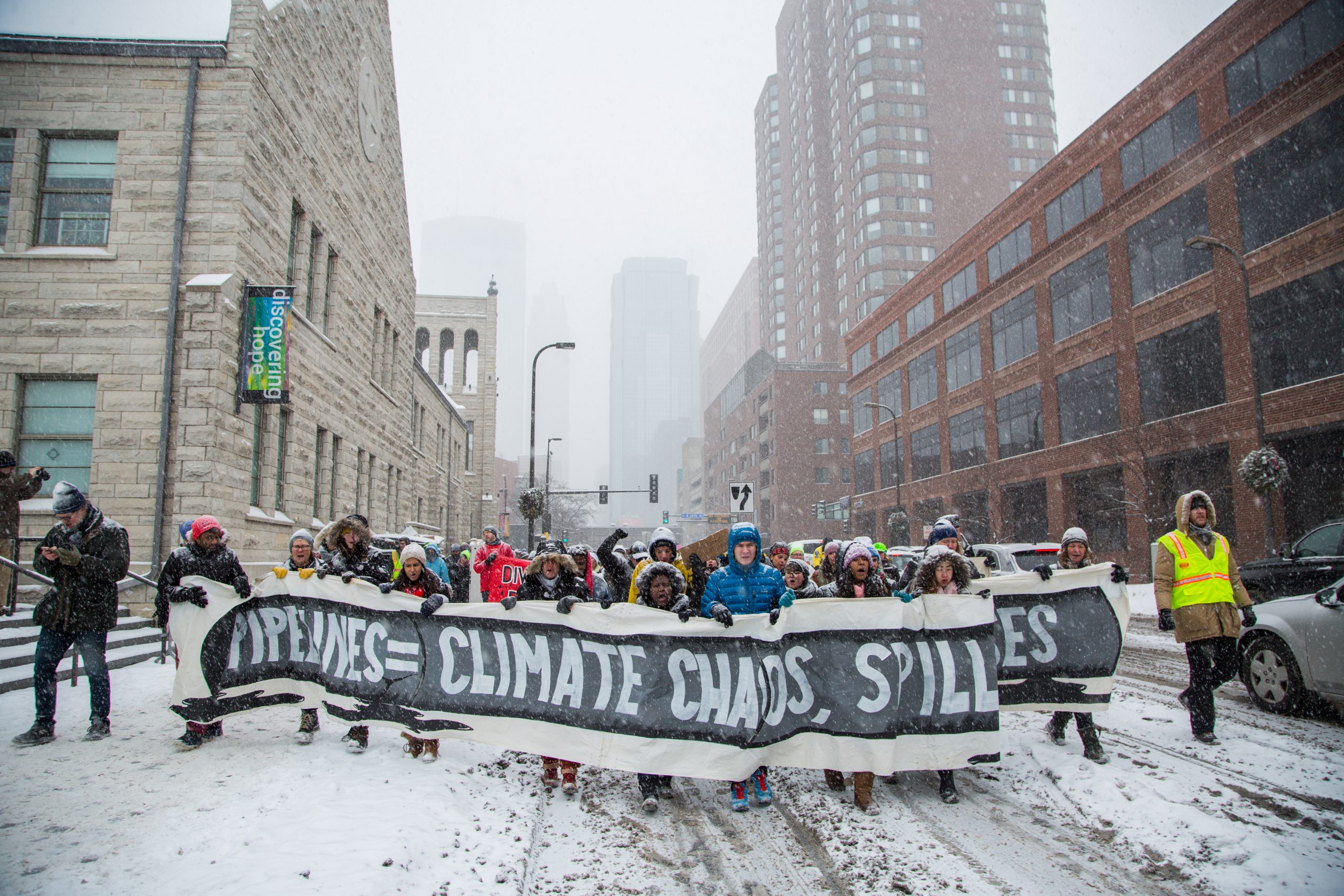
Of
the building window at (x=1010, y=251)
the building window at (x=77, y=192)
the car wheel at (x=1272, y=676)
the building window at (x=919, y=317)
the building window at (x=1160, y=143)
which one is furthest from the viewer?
the building window at (x=919, y=317)

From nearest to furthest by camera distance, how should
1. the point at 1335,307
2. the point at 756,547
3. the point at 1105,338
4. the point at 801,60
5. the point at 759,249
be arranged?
the point at 756,547, the point at 1335,307, the point at 1105,338, the point at 801,60, the point at 759,249

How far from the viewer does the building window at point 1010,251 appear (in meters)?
37.6

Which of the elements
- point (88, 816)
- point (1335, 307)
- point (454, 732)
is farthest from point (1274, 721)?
point (1335, 307)

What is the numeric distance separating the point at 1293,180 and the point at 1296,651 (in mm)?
22956

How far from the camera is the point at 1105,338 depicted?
30.8 meters

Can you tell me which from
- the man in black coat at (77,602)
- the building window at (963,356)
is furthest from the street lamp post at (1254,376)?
the man in black coat at (77,602)

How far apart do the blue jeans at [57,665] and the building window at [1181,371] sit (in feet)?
99.3

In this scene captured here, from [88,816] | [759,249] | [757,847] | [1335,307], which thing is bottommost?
[757,847]

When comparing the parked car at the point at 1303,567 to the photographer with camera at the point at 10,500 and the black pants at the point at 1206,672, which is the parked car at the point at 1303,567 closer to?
the black pants at the point at 1206,672

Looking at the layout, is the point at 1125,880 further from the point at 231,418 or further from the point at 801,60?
the point at 801,60

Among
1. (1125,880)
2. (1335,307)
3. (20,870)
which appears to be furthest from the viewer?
(1335,307)

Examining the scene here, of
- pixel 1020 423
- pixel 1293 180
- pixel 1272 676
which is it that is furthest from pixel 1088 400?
pixel 1272 676

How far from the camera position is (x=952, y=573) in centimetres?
536

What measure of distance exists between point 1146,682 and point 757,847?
6.55 m
